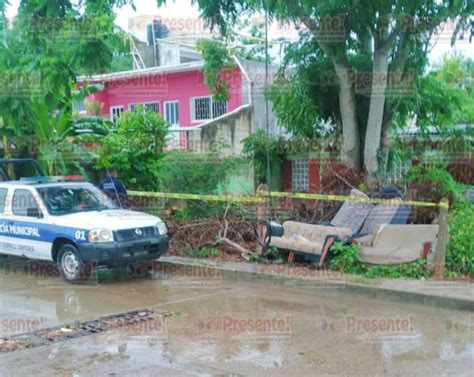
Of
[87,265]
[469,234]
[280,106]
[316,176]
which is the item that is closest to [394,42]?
[280,106]

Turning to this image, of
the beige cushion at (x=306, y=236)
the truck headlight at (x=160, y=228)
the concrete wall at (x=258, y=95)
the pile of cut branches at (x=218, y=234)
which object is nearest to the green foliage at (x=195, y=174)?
the pile of cut branches at (x=218, y=234)

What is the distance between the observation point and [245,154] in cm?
1628

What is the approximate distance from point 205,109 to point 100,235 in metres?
16.6

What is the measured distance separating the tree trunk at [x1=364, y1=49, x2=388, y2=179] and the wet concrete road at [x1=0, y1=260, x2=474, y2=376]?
474cm

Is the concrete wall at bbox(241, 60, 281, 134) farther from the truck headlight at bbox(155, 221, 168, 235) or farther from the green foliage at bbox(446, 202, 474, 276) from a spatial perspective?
the green foliage at bbox(446, 202, 474, 276)

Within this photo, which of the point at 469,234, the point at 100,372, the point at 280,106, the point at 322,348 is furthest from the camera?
the point at 280,106

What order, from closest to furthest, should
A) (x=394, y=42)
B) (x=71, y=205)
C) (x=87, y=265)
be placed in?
(x=87, y=265), (x=71, y=205), (x=394, y=42)

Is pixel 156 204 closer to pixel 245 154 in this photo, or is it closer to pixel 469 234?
pixel 245 154

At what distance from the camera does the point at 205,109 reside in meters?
26.1

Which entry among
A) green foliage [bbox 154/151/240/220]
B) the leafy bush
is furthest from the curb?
the leafy bush

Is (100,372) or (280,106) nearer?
(100,372)

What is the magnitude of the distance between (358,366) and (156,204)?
9782mm

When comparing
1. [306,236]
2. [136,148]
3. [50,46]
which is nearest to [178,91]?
[136,148]

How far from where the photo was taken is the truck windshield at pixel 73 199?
10.8m
